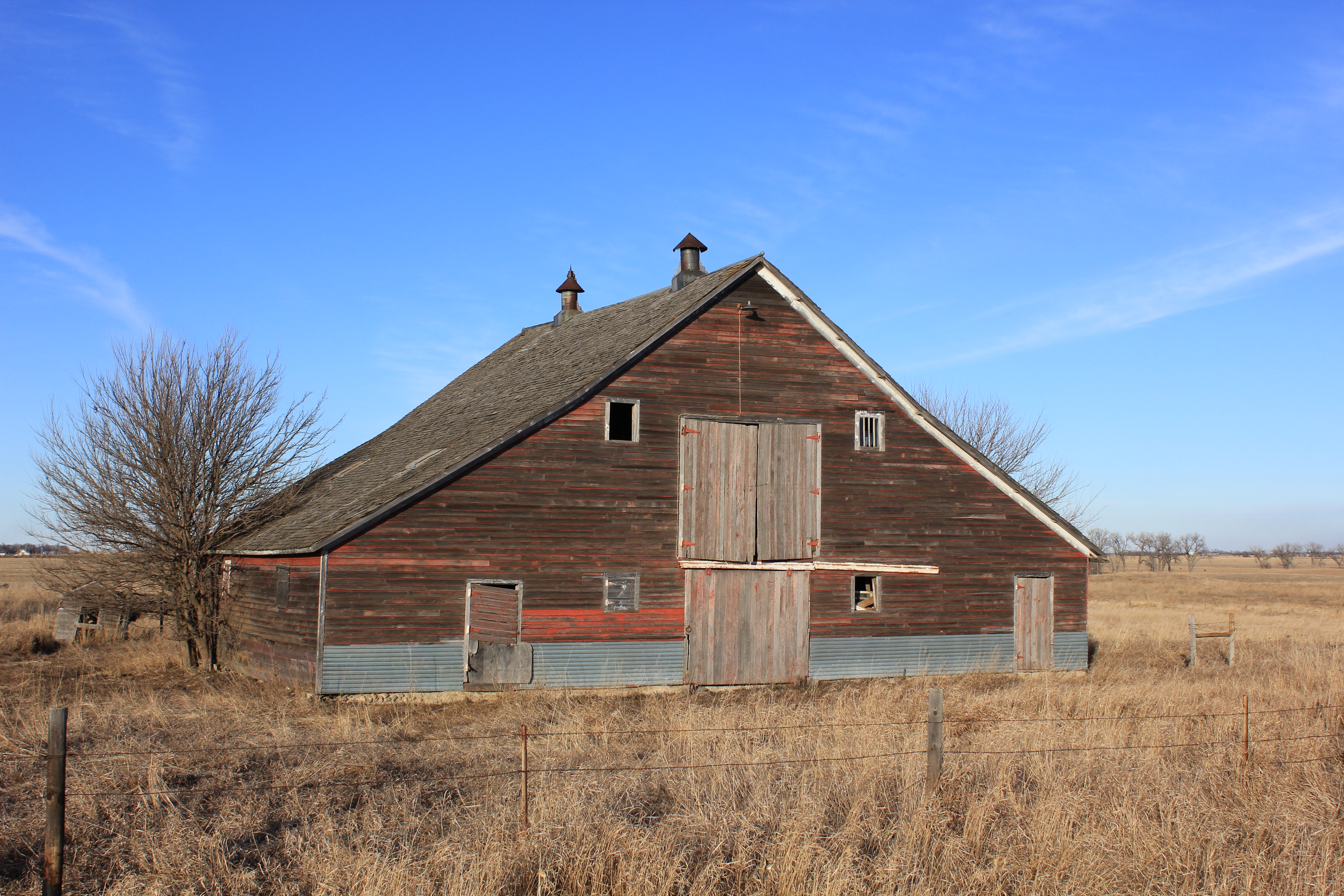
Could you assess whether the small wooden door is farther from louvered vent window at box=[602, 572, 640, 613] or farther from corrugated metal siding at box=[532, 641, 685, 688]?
louvered vent window at box=[602, 572, 640, 613]

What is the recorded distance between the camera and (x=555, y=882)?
23.6 feet

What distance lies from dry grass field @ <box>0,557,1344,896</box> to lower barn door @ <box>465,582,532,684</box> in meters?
1.01

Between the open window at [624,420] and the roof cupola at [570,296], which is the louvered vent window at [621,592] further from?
the roof cupola at [570,296]

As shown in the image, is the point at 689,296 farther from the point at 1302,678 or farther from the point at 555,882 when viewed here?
the point at 555,882

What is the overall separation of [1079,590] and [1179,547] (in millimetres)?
116253

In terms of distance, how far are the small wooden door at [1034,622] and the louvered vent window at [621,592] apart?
810 cm

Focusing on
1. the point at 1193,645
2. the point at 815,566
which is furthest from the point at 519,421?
the point at 1193,645

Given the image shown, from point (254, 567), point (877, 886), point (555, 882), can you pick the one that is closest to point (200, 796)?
point (555, 882)

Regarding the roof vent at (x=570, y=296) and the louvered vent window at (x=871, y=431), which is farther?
the roof vent at (x=570, y=296)

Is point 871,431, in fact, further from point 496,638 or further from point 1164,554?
point 1164,554

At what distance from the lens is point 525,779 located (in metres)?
8.28

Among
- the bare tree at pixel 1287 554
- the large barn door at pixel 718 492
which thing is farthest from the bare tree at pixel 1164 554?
the large barn door at pixel 718 492

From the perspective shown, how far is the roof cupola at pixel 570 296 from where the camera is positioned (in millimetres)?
30828

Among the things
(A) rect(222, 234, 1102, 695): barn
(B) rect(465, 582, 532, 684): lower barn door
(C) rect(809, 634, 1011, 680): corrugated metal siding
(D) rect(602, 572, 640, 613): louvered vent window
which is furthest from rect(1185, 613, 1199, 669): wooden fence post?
(B) rect(465, 582, 532, 684): lower barn door
